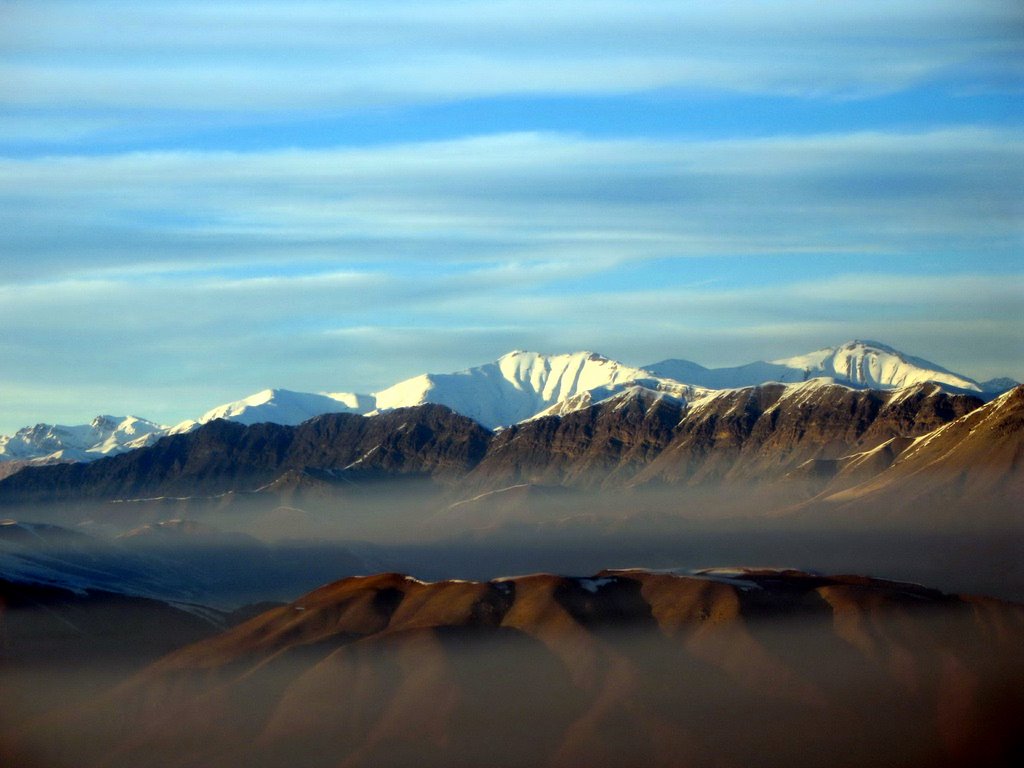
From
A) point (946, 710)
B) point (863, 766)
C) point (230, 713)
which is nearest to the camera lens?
point (863, 766)

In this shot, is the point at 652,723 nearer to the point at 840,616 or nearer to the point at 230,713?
the point at 840,616

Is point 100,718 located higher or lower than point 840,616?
lower

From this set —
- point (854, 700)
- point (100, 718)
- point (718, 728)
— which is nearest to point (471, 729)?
point (718, 728)

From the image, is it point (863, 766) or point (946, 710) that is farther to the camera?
point (946, 710)

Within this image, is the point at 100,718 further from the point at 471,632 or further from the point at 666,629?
the point at 666,629

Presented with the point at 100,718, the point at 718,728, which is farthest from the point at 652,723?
the point at 100,718

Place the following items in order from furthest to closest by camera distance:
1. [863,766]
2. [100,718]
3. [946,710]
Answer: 1. [100,718]
2. [946,710]
3. [863,766]
